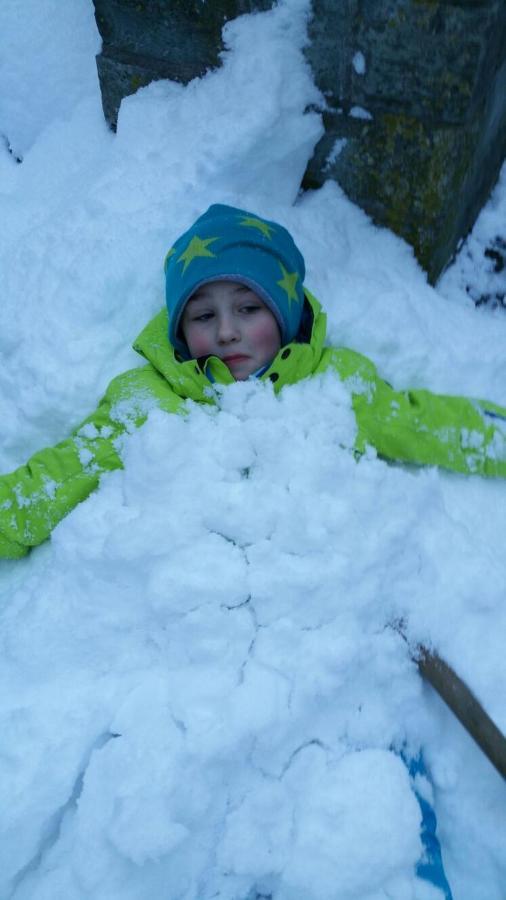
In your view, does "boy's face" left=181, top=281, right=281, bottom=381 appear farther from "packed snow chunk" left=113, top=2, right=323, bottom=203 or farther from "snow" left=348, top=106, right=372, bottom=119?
"snow" left=348, top=106, right=372, bottom=119

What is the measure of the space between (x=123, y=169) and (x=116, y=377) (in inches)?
27.1

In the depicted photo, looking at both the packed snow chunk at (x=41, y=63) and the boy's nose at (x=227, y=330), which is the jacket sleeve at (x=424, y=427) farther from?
the packed snow chunk at (x=41, y=63)

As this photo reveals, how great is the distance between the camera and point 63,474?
1.42 m

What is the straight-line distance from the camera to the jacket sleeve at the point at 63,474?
1398mm

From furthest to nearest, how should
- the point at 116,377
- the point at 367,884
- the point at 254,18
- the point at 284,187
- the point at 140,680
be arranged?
the point at 284,187, the point at 254,18, the point at 116,377, the point at 140,680, the point at 367,884

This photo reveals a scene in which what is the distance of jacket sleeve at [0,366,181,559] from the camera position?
1398mm

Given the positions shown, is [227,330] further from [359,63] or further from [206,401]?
[359,63]

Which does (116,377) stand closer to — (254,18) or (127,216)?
(127,216)

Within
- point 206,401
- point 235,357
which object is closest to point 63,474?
point 206,401

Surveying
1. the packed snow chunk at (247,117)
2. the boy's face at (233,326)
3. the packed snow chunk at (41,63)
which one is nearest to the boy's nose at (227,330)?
the boy's face at (233,326)

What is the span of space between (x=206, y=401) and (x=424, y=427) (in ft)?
1.56

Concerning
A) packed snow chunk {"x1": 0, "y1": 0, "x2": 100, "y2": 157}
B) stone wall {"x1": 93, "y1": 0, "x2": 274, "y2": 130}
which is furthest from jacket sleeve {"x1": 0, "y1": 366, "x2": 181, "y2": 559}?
packed snow chunk {"x1": 0, "y1": 0, "x2": 100, "y2": 157}

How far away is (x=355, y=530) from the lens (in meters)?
1.25

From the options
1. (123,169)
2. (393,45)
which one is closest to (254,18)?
(393,45)
